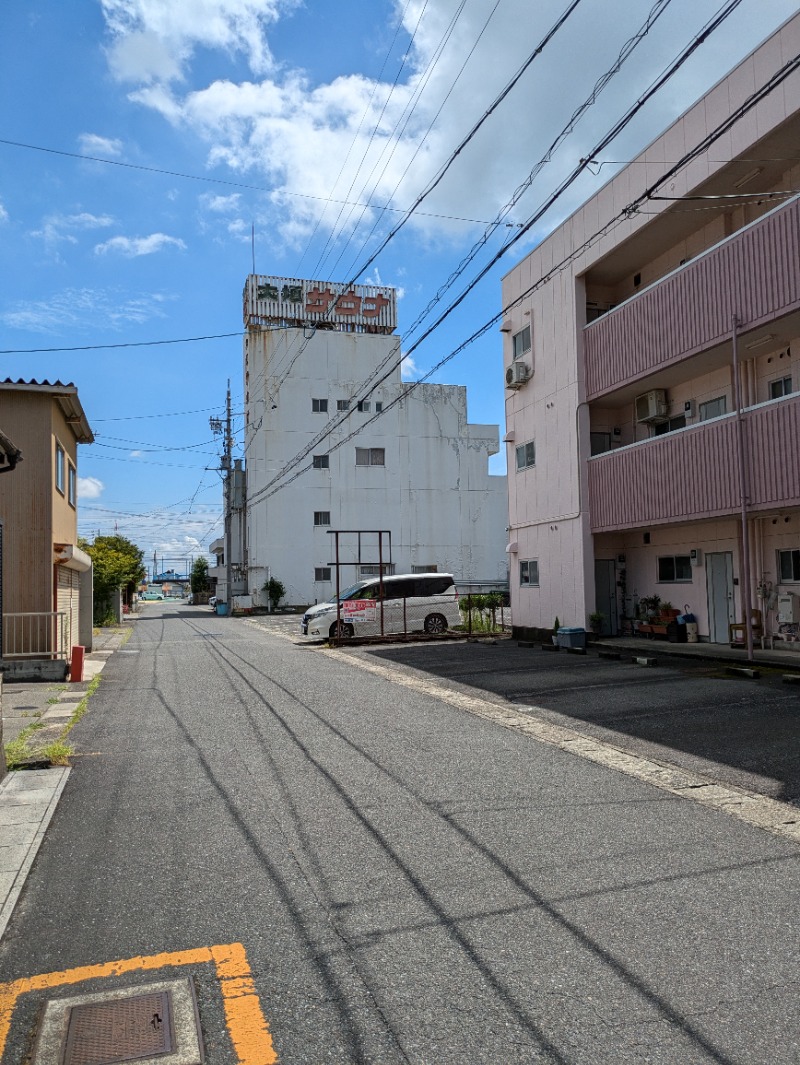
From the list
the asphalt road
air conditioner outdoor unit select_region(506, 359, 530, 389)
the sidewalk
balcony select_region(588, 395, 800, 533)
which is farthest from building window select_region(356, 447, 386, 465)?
the asphalt road

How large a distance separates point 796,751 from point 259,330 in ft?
150

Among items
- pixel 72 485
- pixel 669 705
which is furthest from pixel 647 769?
pixel 72 485

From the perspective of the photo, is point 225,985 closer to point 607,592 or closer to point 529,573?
point 607,592

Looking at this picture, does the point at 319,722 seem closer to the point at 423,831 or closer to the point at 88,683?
the point at 423,831

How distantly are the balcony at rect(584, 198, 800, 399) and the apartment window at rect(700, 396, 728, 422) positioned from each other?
130 centimetres

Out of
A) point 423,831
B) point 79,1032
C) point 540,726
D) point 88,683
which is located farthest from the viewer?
point 88,683

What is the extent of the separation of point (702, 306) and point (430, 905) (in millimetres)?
13433

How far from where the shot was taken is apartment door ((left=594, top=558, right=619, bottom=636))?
20062 mm

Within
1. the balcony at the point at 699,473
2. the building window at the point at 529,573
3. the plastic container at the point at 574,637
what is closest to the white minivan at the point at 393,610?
the building window at the point at 529,573

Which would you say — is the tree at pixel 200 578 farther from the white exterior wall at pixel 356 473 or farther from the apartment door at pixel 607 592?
the apartment door at pixel 607 592

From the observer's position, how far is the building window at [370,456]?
49406mm

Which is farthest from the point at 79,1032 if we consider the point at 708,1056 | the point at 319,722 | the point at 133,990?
the point at 319,722

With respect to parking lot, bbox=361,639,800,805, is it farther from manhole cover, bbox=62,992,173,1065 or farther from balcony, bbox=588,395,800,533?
manhole cover, bbox=62,992,173,1065

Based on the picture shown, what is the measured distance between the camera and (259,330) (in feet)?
161
